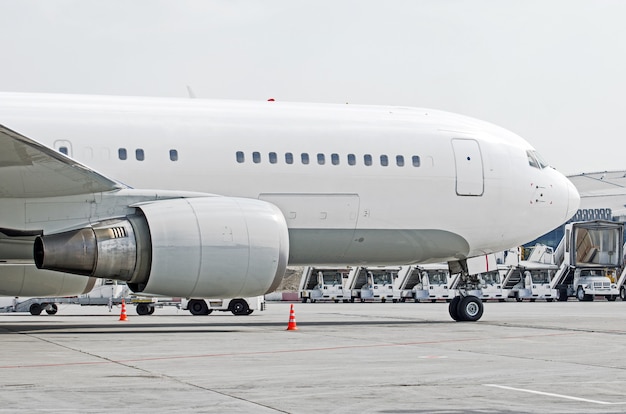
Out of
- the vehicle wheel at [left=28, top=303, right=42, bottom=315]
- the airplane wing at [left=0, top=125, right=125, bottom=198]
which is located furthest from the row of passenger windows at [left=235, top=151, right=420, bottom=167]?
the vehicle wheel at [left=28, top=303, right=42, bottom=315]

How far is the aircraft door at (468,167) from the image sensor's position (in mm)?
21531

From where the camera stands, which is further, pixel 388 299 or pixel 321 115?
pixel 388 299

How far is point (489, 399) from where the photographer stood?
8914mm

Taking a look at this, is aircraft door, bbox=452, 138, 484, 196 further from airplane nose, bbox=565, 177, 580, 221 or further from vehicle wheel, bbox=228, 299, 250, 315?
vehicle wheel, bbox=228, 299, 250, 315

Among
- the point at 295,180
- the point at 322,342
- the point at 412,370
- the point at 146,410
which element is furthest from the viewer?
the point at 295,180

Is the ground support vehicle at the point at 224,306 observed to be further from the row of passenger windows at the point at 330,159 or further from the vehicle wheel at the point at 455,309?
the row of passenger windows at the point at 330,159

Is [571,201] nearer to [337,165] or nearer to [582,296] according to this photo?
[337,165]

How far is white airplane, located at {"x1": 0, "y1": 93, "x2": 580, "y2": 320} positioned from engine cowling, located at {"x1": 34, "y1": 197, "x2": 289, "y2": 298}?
2cm

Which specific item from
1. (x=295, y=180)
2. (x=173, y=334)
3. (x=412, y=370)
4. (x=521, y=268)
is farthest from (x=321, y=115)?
(x=521, y=268)

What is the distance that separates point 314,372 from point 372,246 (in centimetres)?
981

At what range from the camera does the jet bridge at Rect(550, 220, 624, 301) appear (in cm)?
5150

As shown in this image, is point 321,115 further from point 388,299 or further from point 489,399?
point 388,299

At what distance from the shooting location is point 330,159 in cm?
2025

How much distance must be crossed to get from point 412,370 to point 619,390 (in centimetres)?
268
